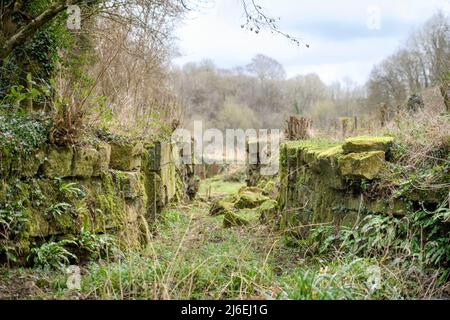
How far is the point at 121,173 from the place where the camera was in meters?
5.83

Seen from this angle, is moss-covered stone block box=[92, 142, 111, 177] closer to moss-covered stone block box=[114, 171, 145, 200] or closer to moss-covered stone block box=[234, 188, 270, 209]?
moss-covered stone block box=[114, 171, 145, 200]

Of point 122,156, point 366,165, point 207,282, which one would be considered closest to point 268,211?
point 122,156

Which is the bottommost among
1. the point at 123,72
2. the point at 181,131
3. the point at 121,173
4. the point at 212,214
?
the point at 212,214

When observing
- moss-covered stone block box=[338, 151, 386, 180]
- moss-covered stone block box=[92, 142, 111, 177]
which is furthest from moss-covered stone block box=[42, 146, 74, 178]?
moss-covered stone block box=[338, 151, 386, 180]

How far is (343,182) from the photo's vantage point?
5.64 metres

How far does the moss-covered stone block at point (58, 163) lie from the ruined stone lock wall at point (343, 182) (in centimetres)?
252

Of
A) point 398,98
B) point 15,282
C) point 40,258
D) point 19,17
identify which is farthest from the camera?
point 398,98

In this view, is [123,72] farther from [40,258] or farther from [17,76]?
[40,258]

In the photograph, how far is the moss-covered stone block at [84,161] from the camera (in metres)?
4.89

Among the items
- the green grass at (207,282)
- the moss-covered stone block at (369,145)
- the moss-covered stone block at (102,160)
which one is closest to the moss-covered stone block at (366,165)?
the moss-covered stone block at (369,145)

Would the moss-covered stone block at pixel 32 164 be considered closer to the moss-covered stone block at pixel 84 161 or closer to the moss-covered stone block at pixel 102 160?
the moss-covered stone block at pixel 84 161

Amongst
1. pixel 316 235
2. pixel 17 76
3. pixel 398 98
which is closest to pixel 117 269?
pixel 316 235

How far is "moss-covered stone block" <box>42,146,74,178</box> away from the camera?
4.61m

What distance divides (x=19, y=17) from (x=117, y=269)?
15.2 ft
